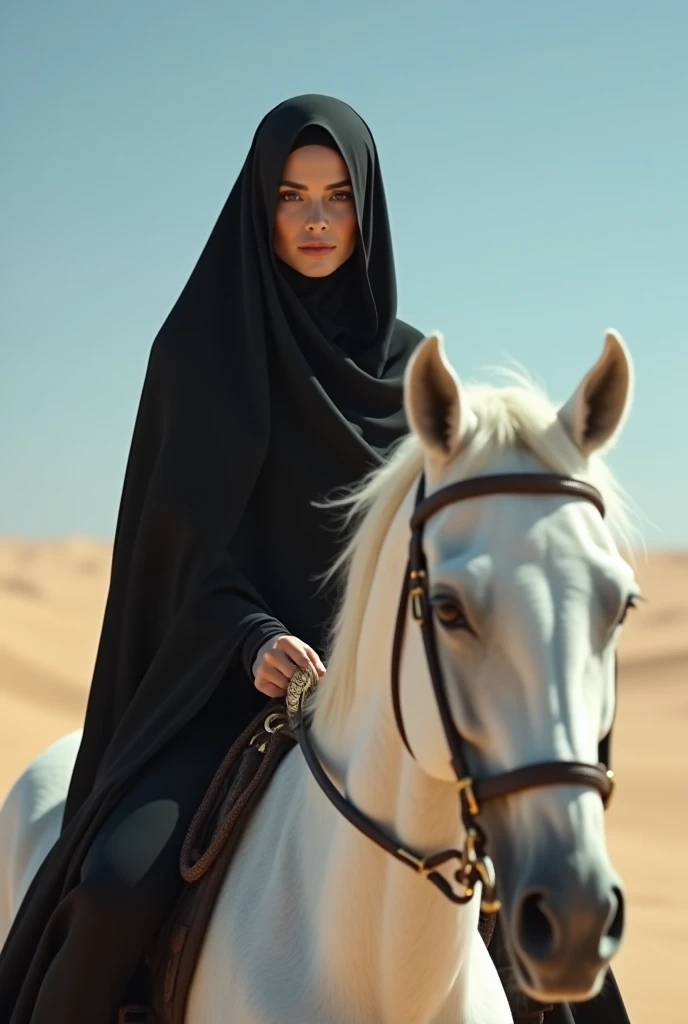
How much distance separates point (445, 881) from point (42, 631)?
81.7 ft

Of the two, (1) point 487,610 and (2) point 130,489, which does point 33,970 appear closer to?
(2) point 130,489

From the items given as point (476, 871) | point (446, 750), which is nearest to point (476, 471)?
point (446, 750)

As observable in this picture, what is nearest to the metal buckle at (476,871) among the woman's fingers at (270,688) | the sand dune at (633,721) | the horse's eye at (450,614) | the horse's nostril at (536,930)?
the horse's nostril at (536,930)

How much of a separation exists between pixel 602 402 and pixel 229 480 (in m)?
1.39

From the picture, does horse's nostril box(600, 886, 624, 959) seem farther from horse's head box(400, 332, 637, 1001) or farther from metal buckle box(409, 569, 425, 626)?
metal buckle box(409, 569, 425, 626)

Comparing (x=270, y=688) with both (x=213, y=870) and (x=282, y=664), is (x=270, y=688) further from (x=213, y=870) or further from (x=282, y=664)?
(x=213, y=870)

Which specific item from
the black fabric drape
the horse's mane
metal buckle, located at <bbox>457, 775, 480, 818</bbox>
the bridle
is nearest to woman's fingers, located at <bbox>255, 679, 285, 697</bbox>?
the black fabric drape

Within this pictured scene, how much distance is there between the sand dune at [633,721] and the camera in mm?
9719

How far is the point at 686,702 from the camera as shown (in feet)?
77.9

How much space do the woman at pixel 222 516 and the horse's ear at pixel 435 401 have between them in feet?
3.04

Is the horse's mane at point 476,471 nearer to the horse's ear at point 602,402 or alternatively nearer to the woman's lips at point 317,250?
the horse's ear at point 602,402

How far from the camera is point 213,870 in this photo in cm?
280

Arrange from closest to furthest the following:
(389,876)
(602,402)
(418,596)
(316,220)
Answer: (418,596) < (602,402) < (389,876) < (316,220)

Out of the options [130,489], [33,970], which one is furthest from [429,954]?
[130,489]
